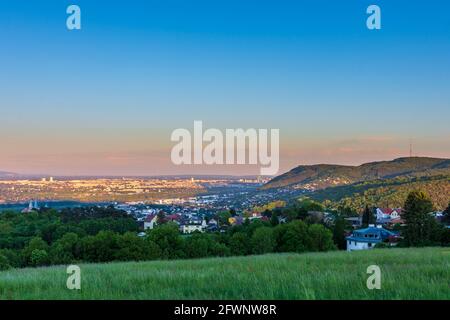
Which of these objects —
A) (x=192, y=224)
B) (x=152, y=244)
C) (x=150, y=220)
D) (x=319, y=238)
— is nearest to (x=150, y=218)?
(x=150, y=220)

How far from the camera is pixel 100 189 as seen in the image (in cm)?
10019

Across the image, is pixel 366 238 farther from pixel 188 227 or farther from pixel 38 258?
pixel 38 258

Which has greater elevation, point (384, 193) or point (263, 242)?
point (384, 193)

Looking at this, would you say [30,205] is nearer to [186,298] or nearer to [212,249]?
[212,249]

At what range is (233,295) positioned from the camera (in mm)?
7992

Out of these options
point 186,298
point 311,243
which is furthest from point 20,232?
point 186,298

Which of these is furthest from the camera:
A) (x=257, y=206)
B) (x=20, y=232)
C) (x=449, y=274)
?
(x=257, y=206)

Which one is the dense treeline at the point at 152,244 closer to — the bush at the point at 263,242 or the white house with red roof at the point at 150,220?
the bush at the point at 263,242

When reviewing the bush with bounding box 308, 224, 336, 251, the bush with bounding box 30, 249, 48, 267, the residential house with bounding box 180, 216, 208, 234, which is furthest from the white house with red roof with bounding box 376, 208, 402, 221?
the bush with bounding box 30, 249, 48, 267

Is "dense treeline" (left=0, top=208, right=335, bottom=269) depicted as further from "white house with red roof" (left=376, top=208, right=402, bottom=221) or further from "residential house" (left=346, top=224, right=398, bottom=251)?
"white house with red roof" (left=376, top=208, right=402, bottom=221)
